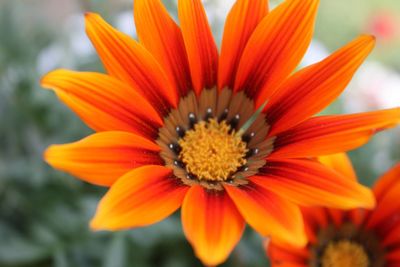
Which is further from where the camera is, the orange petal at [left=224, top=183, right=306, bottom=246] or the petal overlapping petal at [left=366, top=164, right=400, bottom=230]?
the petal overlapping petal at [left=366, top=164, right=400, bottom=230]

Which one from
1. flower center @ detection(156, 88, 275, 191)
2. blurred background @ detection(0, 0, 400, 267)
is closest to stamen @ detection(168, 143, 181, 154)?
flower center @ detection(156, 88, 275, 191)

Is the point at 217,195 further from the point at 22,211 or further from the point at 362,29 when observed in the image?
the point at 362,29

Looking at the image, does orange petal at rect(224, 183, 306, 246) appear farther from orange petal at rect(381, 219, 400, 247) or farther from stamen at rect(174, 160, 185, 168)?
orange petal at rect(381, 219, 400, 247)

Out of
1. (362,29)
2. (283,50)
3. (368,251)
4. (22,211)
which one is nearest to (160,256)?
(22,211)

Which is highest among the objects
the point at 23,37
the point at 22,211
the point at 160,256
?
the point at 23,37

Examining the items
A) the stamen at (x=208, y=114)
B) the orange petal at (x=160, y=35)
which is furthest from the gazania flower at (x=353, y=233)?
the orange petal at (x=160, y=35)

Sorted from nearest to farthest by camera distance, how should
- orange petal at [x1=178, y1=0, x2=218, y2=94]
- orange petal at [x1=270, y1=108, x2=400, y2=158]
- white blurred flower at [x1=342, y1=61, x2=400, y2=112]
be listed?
1. orange petal at [x1=270, y1=108, x2=400, y2=158]
2. orange petal at [x1=178, y1=0, x2=218, y2=94]
3. white blurred flower at [x1=342, y1=61, x2=400, y2=112]

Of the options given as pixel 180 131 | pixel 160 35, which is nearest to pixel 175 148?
pixel 180 131
